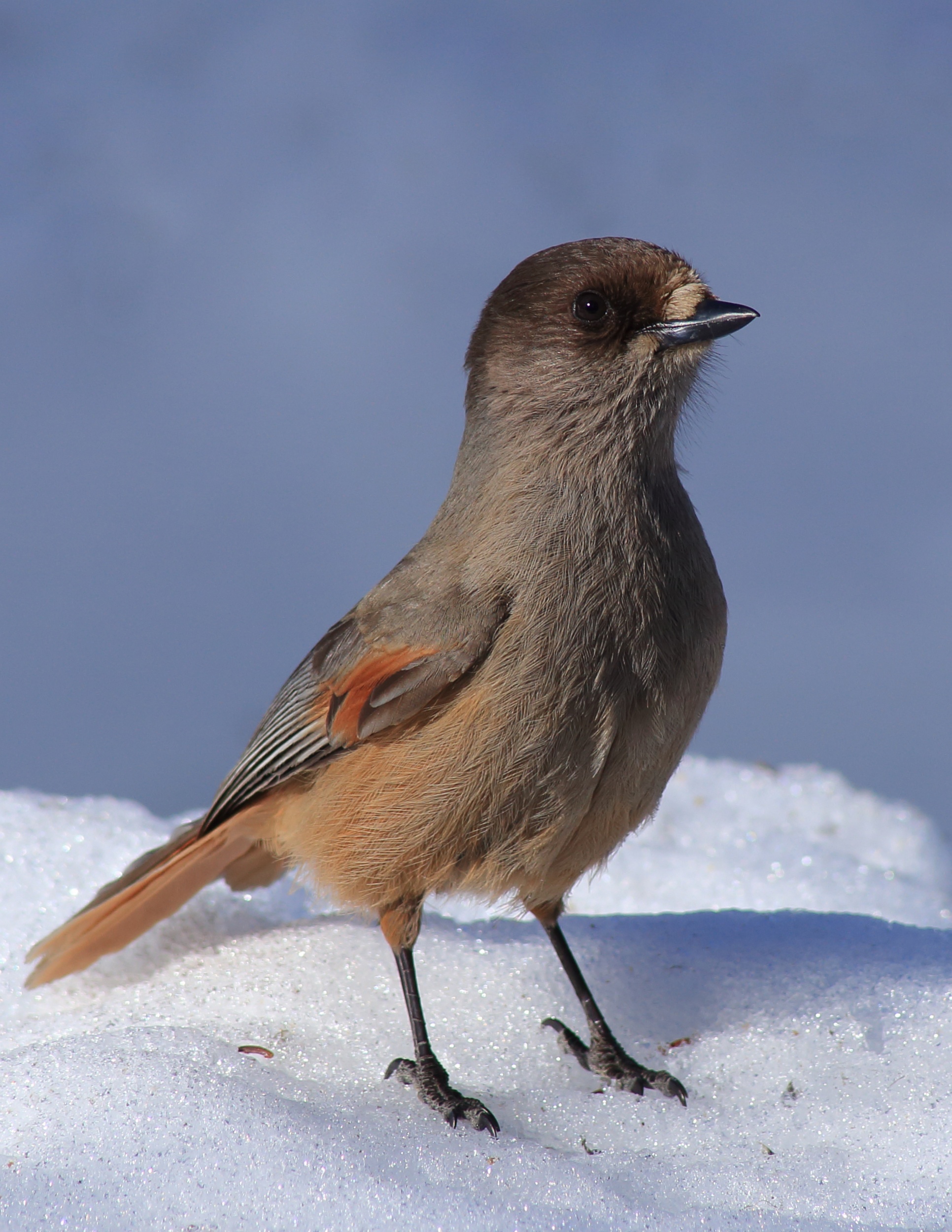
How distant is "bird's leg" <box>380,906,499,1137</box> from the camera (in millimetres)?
2740

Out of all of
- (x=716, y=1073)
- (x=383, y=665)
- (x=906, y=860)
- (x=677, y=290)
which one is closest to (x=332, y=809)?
(x=383, y=665)

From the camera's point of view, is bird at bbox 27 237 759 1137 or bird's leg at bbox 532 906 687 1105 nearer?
bird at bbox 27 237 759 1137

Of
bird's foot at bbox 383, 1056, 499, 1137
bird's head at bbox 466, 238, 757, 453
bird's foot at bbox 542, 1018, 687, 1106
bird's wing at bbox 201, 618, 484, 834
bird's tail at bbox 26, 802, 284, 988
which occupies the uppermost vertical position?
bird's head at bbox 466, 238, 757, 453

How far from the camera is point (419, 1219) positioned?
225cm

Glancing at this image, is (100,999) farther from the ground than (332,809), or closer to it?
closer to it

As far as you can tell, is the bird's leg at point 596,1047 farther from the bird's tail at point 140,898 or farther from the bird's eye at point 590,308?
the bird's eye at point 590,308

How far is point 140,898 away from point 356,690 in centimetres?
103

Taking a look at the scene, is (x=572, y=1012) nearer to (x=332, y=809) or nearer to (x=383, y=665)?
(x=332, y=809)

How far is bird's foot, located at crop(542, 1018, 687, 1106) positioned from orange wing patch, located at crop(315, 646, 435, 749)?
1.01 m

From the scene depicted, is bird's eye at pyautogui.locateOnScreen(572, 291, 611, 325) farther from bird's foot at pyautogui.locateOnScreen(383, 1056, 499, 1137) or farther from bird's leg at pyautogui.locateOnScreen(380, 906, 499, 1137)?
bird's foot at pyautogui.locateOnScreen(383, 1056, 499, 1137)

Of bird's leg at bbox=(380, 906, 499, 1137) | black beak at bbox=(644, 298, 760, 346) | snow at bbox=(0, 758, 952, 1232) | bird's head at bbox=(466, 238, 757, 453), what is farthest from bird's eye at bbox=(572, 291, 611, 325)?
snow at bbox=(0, 758, 952, 1232)

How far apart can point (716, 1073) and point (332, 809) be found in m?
1.22

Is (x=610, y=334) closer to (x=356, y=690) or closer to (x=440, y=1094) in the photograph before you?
(x=356, y=690)

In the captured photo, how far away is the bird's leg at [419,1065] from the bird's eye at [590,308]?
1.54 m
